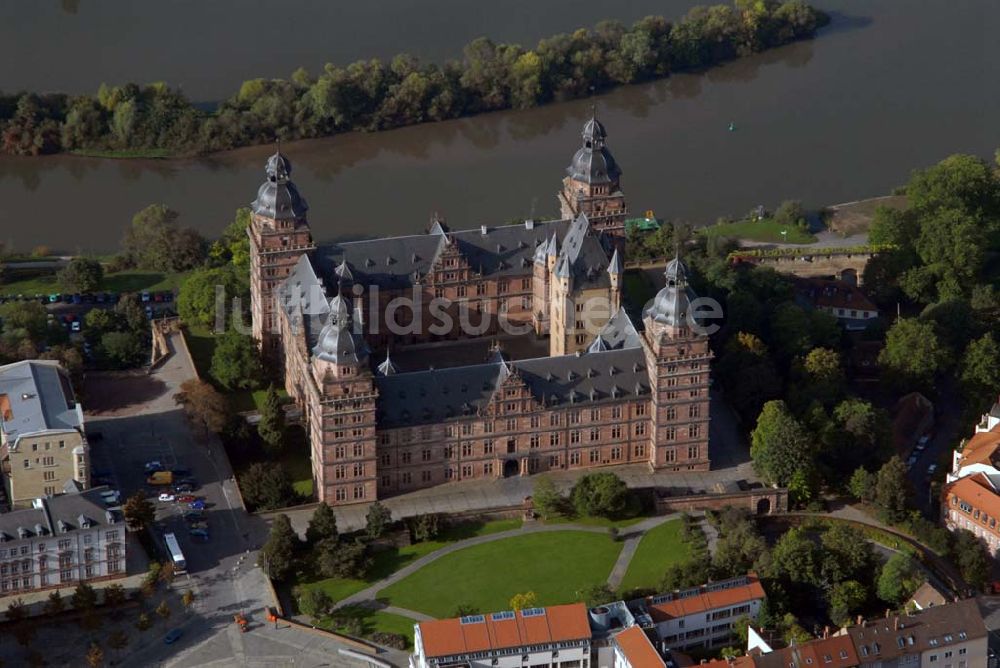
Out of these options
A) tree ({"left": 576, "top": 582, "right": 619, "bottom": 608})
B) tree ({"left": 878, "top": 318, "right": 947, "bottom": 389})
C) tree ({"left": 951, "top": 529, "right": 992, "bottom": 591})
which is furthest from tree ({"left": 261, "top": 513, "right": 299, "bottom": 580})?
tree ({"left": 878, "top": 318, "right": 947, "bottom": 389})

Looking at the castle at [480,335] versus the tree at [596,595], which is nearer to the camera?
the tree at [596,595]

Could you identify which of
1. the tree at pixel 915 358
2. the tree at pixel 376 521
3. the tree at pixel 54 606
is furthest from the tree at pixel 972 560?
the tree at pixel 54 606

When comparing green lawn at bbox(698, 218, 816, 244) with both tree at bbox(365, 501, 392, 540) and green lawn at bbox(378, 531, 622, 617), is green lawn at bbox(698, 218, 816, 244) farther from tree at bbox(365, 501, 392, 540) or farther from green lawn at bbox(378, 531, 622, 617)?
tree at bbox(365, 501, 392, 540)

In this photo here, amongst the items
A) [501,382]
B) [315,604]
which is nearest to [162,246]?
[501,382]

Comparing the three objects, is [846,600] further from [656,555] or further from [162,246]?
[162,246]

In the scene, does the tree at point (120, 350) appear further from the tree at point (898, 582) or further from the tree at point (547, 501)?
the tree at point (898, 582)

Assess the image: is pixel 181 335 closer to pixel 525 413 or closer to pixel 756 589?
pixel 525 413
